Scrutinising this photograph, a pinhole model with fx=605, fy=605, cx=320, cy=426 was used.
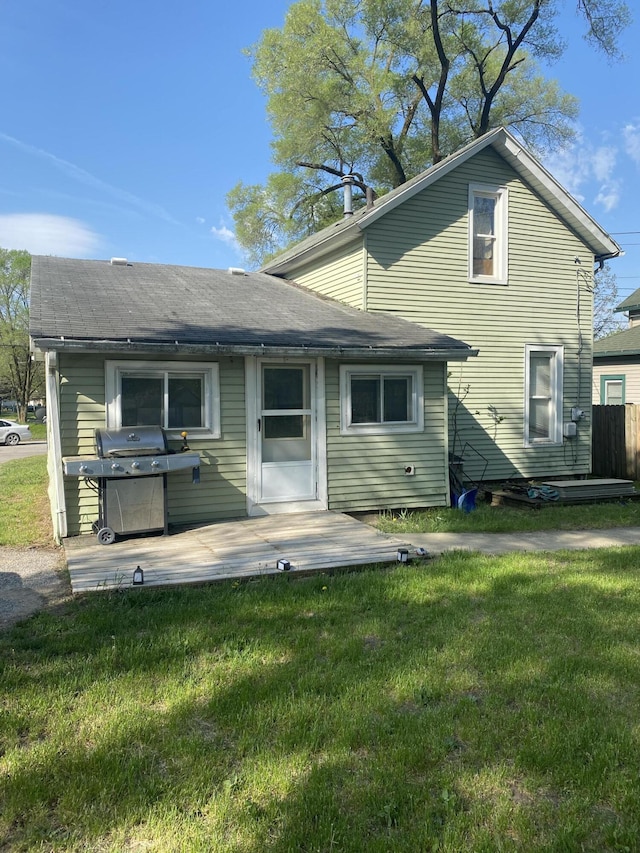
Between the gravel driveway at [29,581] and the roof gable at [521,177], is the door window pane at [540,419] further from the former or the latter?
the gravel driveway at [29,581]

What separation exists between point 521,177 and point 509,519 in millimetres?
7054

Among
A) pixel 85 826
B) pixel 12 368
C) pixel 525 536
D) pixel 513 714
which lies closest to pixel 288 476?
pixel 525 536

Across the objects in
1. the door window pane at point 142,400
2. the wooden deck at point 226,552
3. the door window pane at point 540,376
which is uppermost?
the door window pane at point 540,376

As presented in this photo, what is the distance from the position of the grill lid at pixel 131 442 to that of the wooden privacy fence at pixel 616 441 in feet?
34.3

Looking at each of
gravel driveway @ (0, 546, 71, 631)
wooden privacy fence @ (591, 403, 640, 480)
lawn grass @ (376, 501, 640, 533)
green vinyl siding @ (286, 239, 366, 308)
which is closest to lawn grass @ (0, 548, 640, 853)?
gravel driveway @ (0, 546, 71, 631)

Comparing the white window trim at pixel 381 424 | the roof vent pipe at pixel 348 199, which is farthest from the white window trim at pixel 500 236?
the roof vent pipe at pixel 348 199

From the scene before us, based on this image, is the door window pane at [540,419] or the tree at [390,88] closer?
the door window pane at [540,419]

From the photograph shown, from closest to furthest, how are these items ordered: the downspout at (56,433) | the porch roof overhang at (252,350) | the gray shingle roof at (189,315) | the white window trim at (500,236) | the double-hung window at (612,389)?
1. the porch roof overhang at (252,350)
2. the downspout at (56,433)
3. the gray shingle roof at (189,315)
4. the white window trim at (500,236)
5. the double-hung window at (612,389)

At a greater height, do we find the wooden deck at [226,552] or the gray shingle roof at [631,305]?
the gray shingle roof at [631,305]

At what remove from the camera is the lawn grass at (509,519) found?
8445 millimetres

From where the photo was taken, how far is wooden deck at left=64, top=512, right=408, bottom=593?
564 centimetres

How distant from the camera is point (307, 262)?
40.9 feet

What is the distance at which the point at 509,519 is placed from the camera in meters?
9.01

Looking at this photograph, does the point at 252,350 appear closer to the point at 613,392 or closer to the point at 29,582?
the point at 29,582
